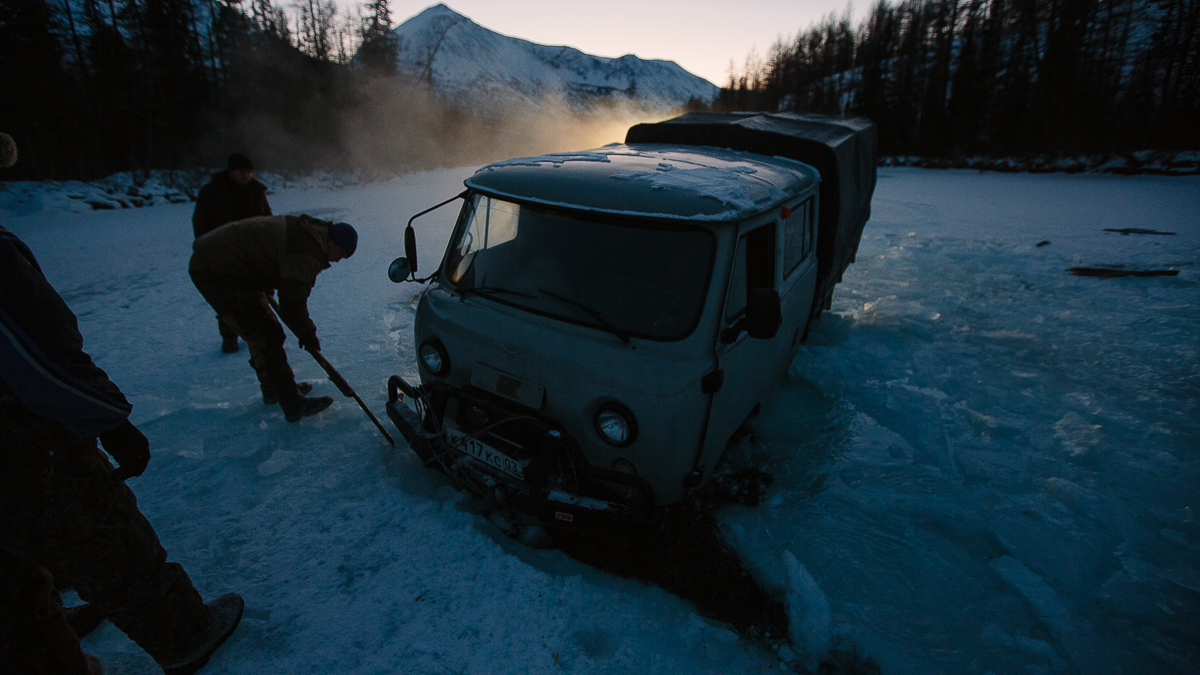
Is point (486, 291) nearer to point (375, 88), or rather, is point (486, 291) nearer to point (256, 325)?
point (256, 325)

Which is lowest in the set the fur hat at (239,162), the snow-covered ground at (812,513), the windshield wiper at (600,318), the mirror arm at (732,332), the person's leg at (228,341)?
the snow-covered ground at (812,513)

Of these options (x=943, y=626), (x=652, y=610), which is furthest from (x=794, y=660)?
(x=943, y=626)

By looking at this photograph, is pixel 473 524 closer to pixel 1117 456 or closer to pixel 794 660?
pixel 794 660

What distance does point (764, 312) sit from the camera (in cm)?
265

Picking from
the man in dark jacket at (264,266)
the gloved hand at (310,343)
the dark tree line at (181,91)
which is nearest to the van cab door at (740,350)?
the man in dark jacket at (264,266)

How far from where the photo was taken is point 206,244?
3572mm

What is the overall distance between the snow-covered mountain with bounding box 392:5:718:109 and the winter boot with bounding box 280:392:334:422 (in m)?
102

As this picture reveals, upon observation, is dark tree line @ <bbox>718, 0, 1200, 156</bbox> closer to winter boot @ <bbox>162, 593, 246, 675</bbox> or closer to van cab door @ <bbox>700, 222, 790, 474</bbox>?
van cab door @ <bbox>700, 222, 790, 474</bbox>

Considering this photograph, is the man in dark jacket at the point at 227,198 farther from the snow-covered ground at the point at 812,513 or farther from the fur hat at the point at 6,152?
the fur hat at the point at 6,152

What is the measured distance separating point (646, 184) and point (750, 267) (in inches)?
31.4

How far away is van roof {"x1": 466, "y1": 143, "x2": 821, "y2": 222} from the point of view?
2760 millimetres

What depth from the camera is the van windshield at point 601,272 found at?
278 cm

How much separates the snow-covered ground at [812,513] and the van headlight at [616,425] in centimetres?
79

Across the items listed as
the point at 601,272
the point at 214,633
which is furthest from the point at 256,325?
the point at 601,272
